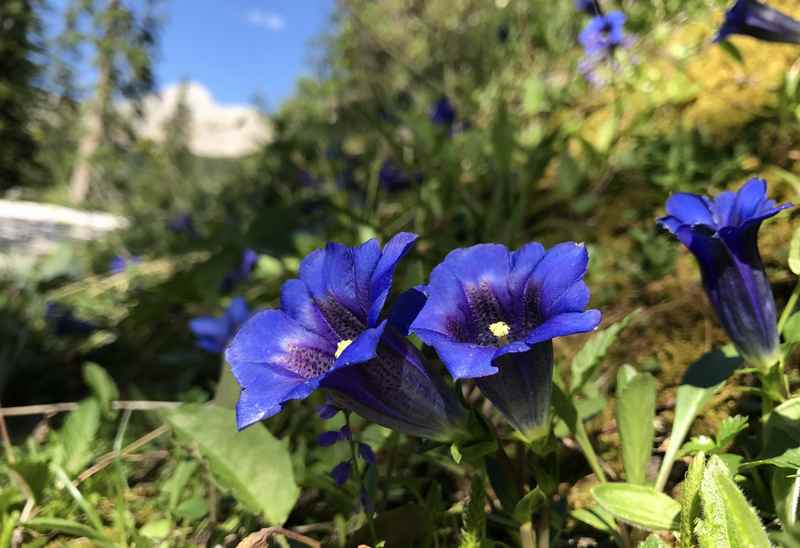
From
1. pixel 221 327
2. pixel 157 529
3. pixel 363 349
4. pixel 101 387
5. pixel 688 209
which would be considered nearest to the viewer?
pixel 363 349

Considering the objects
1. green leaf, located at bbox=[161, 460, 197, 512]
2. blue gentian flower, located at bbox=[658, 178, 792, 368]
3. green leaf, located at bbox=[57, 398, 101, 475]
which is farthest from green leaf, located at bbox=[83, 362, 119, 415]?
blue gentian flower, located at bbox=[658, 178, 792, 368]

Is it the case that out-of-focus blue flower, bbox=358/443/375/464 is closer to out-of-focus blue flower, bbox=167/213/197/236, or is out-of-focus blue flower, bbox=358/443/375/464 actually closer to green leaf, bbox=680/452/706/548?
green leaf, bbox=680/452/706/548

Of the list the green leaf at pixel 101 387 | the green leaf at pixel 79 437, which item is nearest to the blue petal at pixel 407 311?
the green leaf at pixel 79 437

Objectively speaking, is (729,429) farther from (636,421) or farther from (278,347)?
(278,347)

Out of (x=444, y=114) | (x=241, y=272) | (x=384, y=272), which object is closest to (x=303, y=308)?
(x=384, y=272)

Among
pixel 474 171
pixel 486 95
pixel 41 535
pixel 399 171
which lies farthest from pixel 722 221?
pixel 486 95

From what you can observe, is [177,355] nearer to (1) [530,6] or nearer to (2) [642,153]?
(2) [642,153]
